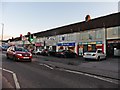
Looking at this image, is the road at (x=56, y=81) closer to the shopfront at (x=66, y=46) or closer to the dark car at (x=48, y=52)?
the dark car at (x=48, y=52)

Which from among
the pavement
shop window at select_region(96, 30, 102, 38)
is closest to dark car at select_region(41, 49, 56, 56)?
shop window at select_region(96, 30, 102, 38)

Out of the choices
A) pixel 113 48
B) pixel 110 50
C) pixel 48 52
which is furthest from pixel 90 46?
pixel 48 52

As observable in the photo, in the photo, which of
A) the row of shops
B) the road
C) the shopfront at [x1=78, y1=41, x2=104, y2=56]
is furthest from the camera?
the shopfront at [x1=78, y1=41, x2=104, y2=56]

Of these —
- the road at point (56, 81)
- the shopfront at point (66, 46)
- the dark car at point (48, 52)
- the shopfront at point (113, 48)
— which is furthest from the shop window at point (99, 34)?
the road at point (56, 81)

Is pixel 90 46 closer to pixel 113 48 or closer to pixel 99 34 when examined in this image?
pixel 99 34

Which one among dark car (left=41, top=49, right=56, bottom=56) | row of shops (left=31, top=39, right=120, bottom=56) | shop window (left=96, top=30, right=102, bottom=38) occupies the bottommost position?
dark car (left=41, top=49, right=56, bottom=56)

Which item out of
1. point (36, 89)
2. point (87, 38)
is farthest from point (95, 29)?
point (36, 89)

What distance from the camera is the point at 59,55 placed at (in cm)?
3562

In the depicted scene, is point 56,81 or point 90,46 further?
point 90,46

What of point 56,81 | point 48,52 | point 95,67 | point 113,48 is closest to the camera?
point 56,81

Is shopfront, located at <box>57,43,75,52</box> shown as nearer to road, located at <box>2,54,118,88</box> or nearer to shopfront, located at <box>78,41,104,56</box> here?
shopfront, located at <box>78,41,104,56</box>

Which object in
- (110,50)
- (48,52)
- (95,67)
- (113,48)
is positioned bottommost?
(95,67)

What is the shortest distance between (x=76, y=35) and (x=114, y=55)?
12.2 metres

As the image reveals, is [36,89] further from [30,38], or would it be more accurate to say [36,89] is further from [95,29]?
[95,29]
